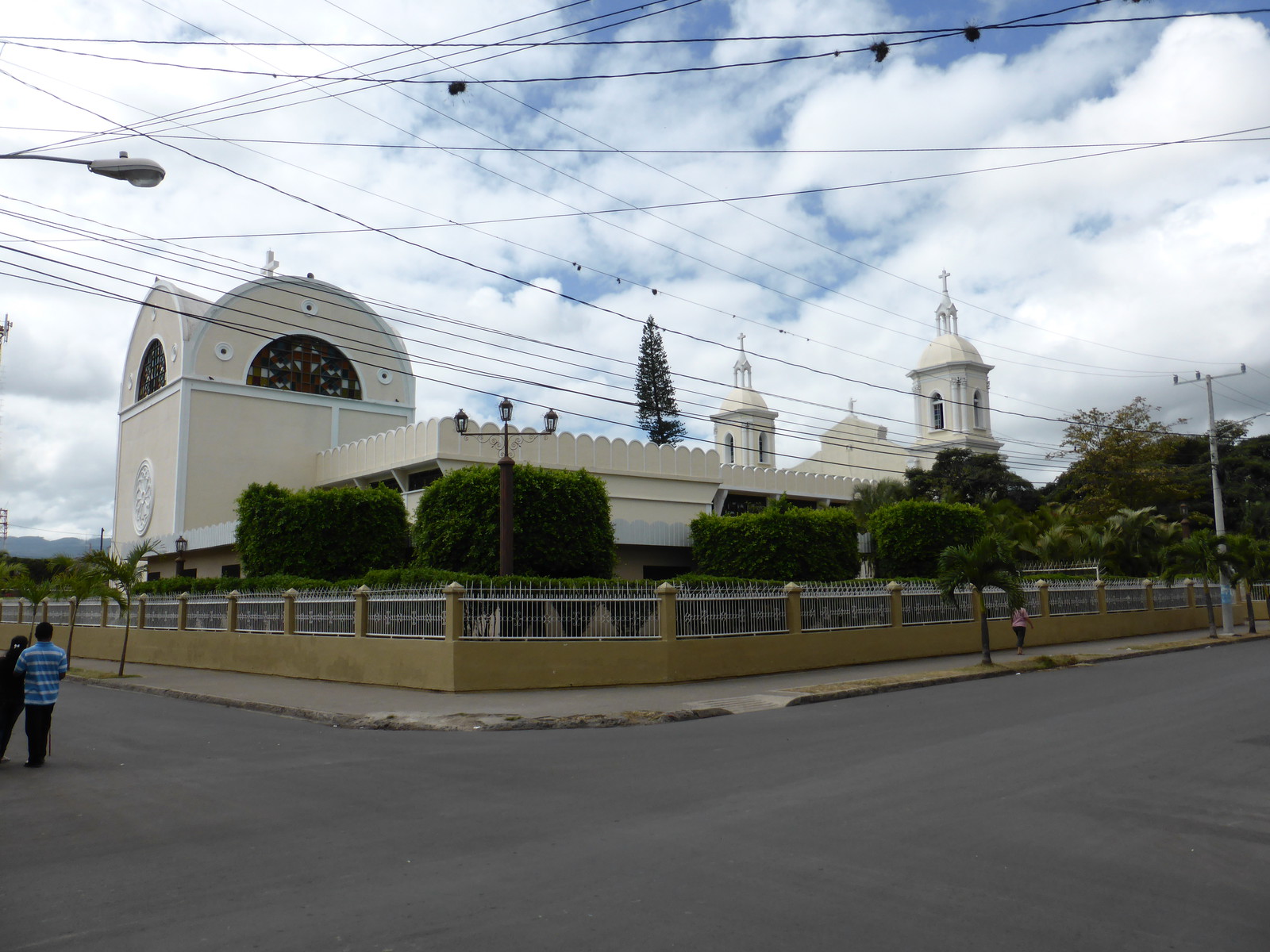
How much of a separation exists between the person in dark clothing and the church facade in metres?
18.1

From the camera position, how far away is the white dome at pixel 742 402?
60.0 meters

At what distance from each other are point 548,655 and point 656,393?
43.1m

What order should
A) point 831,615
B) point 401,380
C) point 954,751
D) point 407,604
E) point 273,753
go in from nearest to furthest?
1. point 954,751
2. point 273,753
3. point 407,604
4. point 831,615
5. point 401,380

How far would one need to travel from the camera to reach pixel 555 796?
7.08 m

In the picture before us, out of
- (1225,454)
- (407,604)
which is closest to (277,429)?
(407,604)

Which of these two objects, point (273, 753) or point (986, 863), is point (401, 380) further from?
point (986, 863)

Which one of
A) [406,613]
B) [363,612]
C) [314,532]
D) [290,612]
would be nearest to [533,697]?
[406,613]

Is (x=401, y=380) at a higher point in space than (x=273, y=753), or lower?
higher

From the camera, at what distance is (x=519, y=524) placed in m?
19.7

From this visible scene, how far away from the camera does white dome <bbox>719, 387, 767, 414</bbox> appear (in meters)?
60.0

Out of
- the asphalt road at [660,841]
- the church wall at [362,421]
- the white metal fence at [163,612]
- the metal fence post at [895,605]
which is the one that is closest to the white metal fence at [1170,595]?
the metal fence post at [895,605]

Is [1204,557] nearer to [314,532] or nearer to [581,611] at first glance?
[581,611]

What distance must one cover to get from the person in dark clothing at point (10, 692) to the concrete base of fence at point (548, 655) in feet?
20.5

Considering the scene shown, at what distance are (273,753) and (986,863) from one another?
7080 millimetres
